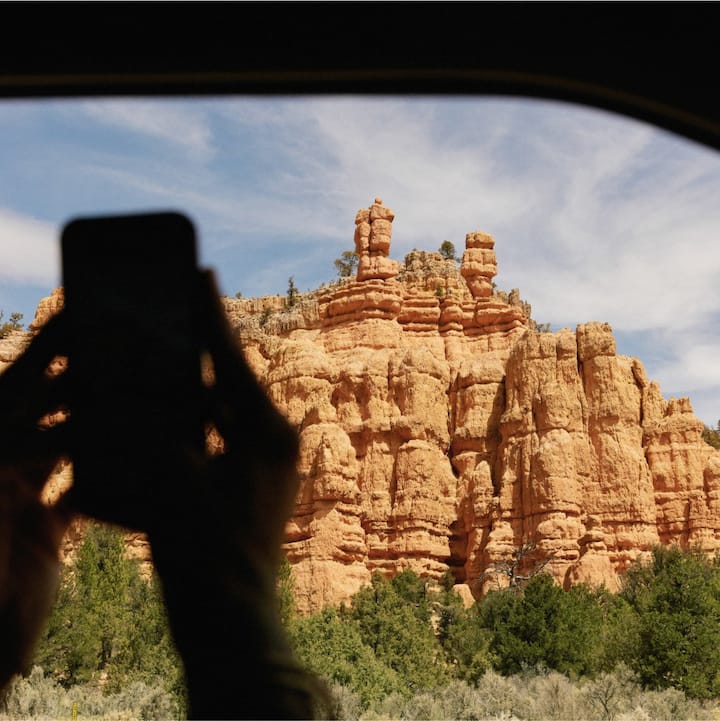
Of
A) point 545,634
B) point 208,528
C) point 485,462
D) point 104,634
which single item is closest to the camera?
point 208,528

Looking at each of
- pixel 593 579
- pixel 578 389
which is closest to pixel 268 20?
pixel 593 579

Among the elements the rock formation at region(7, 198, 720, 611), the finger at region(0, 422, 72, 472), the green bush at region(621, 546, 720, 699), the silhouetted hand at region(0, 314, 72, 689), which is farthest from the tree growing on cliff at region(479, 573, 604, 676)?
the finger at region(0, 422, 72, 472)

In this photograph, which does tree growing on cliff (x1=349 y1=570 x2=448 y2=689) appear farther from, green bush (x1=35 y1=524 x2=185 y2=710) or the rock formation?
the rock formation

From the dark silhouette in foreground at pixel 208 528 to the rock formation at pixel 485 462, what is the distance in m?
47.0

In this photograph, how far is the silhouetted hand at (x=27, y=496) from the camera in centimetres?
191

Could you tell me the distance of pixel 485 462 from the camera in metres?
55.1

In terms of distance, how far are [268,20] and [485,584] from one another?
4994 centimetres

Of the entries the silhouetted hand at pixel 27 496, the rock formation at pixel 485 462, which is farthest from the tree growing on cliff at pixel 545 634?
the silhouetted hand at pixel 27 496

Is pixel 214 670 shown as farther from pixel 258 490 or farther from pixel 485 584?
pixel 485 584

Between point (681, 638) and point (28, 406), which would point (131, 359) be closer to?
point (28, 406)

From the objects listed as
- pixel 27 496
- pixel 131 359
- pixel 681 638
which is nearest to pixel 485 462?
pixel 681 638

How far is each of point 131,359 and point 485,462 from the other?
177ft

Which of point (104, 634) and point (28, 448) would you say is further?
point (104, 634)

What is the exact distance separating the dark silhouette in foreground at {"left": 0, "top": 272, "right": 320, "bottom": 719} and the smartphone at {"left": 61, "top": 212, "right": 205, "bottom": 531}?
18 mm
